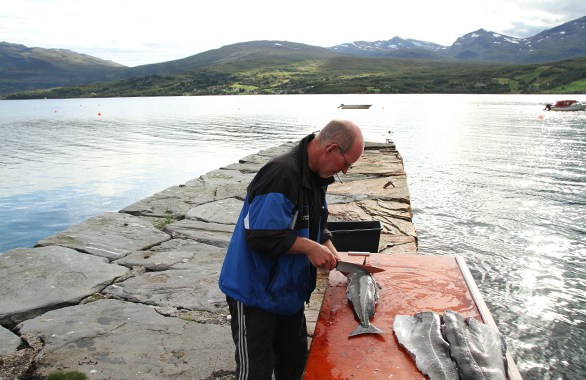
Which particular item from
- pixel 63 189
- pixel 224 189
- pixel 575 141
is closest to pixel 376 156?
pixel 224 189

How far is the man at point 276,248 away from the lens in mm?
2844

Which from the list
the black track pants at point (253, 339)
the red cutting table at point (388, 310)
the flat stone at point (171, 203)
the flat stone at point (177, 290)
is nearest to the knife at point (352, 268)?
the red cutting table at point (388, 310)

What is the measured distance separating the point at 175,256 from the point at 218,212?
7.43 feet

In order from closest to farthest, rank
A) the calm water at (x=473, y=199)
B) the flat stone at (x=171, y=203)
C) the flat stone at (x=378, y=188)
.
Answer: the calm water at (x=473, y=199), the flat stone at (x=171, y=203), the flat stone at (x=378, y=188)

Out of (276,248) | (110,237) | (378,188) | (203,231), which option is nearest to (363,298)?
(276,248)

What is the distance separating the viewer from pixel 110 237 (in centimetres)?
664

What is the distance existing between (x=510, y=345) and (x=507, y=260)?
311cm

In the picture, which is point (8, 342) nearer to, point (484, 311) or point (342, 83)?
point (484, 311)

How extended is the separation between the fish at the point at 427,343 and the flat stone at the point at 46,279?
3341mm

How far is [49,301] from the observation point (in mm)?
4543

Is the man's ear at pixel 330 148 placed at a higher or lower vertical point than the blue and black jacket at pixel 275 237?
higher

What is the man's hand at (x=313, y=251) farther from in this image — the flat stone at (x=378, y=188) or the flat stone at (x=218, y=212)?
the flat stone at (x=378, y=188)

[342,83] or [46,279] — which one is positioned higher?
[46,279]

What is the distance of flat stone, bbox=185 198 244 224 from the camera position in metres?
7.79
